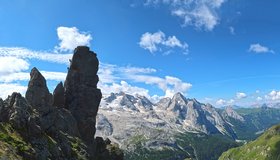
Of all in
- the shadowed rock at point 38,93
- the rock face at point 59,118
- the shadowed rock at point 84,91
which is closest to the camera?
the rock face at point 59,118

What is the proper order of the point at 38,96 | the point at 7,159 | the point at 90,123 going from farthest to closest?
the point at 90,123 < the point at 38,96 < the point at 7,159

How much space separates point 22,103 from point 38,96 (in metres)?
14.9

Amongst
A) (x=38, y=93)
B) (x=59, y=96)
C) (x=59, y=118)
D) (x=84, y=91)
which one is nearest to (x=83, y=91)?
(x=84, y=91)

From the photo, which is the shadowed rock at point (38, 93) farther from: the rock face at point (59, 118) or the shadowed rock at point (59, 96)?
the shadowed rock at point (59, 96)

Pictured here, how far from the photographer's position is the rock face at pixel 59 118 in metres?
87.0

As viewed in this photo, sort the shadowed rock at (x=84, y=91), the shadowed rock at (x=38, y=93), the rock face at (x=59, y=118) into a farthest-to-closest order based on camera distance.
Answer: the shadowed rock at (x=84, y=91) < the shadowed rock at (x=38, y=93) < the rock face at (x=59, y=118)

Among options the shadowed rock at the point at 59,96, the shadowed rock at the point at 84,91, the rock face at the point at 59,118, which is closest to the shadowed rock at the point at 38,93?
the rock face at the point at 59,118

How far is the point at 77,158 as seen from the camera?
327 ft

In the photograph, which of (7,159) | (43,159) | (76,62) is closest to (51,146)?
(43,159)

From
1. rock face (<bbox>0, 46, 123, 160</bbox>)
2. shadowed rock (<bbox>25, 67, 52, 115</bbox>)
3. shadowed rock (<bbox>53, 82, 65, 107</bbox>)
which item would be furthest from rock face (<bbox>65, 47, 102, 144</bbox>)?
shadowed rock (<bbox>25, 67, 52, 115</bbox>)

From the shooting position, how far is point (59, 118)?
4326 inches

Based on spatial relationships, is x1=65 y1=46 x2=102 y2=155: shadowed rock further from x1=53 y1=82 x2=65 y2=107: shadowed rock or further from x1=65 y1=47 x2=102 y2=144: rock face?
x1=53 y1=82 x2=65 y2=107: shadowed rock

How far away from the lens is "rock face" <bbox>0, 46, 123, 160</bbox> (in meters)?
87.0

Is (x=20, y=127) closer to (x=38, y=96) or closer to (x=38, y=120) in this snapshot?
(x=38, y=120)
